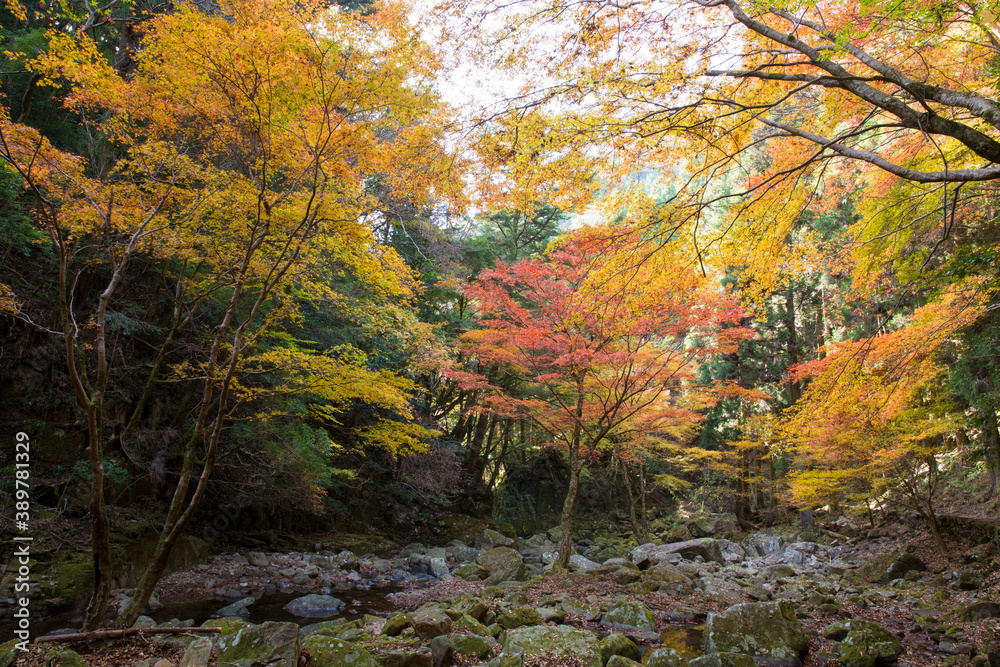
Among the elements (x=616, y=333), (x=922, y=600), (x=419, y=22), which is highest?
(x=419, y=22)

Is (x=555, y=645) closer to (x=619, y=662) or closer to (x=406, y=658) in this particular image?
(x=619, y=662)

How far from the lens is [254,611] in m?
7.11

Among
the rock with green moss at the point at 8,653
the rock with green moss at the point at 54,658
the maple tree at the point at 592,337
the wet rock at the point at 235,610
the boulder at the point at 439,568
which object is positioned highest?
the maple tree at the point at 592,337

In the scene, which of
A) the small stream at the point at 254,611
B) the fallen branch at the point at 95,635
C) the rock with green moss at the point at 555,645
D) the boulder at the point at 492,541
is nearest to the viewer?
the fallen branch at the point at 95,635

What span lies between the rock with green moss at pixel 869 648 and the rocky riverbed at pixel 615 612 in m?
0.01

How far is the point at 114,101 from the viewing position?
5.70 m

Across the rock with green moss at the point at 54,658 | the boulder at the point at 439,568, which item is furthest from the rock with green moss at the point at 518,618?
the boulder at the point at 439,568

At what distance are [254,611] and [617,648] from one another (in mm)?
5572

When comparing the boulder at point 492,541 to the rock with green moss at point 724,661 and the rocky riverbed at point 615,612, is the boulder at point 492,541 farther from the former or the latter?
the rock with green moss at point 724,661

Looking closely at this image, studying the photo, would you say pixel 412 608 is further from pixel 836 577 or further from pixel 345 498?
pixel 836 577

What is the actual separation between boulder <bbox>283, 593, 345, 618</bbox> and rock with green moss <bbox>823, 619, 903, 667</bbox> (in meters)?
6.76

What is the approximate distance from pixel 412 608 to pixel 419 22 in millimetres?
8117

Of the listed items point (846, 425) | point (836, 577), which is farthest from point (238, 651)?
point (836, 577)

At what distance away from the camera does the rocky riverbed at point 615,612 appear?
4168 mm
